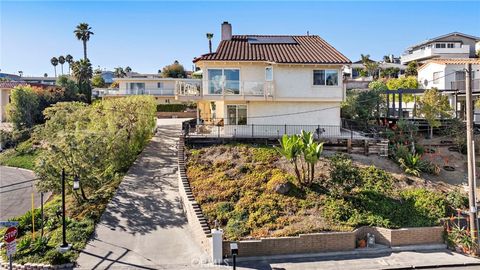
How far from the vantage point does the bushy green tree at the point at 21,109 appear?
144ft

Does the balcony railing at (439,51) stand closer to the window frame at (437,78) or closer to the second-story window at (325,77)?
the window frame at (437,78)

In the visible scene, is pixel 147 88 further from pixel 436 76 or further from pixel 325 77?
pixel 436 76

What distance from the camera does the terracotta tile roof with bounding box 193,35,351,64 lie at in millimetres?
25609

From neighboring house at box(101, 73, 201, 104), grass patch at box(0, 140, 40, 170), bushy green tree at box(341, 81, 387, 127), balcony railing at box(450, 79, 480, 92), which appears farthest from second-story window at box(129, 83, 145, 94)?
balcony railing at box(450, 79, 480, 92)

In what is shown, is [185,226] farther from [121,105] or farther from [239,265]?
[121,105]

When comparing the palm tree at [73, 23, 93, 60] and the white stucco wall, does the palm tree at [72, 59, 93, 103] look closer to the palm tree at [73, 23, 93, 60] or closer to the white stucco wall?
the palm tree at [73, 23, 93, 60]

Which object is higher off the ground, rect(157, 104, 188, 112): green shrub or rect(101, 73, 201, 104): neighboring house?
rect(101, 73, 201, 104): neighboring house

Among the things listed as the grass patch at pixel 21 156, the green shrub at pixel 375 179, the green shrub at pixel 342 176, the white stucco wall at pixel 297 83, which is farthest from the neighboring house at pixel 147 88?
the green shrub at pixel 342 176

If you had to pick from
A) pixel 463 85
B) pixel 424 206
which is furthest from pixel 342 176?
pixel 463 85

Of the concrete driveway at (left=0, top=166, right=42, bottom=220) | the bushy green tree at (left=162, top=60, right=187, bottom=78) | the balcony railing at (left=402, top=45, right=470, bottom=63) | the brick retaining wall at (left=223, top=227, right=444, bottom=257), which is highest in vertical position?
the balcony railing at (left=402, top=45, right=470, bottom=63)

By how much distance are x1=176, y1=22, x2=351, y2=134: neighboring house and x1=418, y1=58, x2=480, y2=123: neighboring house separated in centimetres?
1365

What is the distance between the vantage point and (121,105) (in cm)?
2498

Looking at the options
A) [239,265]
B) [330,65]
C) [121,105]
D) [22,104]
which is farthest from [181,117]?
[239,265]

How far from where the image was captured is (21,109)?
44.1 meters
